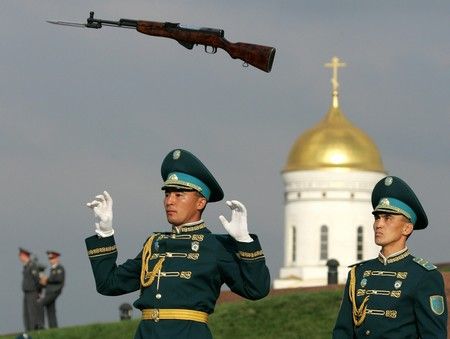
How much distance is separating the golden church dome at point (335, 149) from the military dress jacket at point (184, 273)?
5531 centimetres

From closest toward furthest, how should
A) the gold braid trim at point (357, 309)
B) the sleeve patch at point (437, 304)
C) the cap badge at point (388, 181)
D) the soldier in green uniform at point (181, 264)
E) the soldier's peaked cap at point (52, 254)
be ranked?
the soldier in green uniform at point (181, 264) → the sleeve patch at point (437, 304) → the gold braid trim at point (357, 309) → the cap badge at point (388, 181) → the soldier's peaked cap at point (52, 254)

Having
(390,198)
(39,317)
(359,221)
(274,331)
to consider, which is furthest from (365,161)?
(390,198)

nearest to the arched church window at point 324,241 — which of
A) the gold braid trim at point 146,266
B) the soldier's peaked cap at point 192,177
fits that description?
the gold braid trim at point 146,266

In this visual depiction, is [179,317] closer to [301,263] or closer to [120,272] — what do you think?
[120,272]

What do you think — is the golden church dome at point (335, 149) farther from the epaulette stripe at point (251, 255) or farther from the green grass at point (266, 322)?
the epaulette stripe at point (251, 255)

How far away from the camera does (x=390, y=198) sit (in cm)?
1195

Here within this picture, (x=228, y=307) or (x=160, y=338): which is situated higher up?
(x=160, y=338)

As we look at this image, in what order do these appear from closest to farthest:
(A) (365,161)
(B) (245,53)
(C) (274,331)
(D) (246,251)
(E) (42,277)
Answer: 1. (D) (246,251)
2. (B) (245,53)
3. (C) (274,331)
4. (E) (42,277)
5. (A) (365,161)

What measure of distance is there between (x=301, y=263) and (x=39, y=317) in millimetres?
41613

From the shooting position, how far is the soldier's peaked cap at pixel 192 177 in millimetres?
11016

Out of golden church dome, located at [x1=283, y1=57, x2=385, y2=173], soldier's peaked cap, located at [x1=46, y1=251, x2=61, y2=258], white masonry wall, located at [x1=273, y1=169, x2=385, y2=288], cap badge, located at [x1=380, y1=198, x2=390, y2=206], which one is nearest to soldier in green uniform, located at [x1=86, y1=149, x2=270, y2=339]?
cap badge, located at [x1=380, y1=198, x2=390, y2=206]

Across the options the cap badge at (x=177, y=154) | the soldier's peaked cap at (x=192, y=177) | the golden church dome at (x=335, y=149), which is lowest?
the golden church dome at (x=335, y=149)

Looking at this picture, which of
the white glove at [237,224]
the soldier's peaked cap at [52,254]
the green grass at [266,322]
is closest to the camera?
the white glove at [237,224]

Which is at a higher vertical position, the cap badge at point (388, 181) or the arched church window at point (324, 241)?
the cap badge at point (388, 181)
